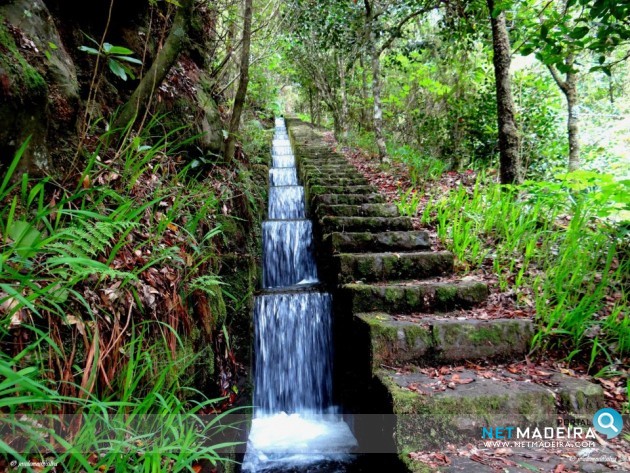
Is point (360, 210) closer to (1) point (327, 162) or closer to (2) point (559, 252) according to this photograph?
(2) point (559, 252)

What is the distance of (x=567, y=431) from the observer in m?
2.23

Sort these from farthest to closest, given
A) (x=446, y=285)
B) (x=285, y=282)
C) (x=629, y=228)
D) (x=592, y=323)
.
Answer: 1. (x=285, y=282)
2. (x=446, y=285)
3. (x=629, y=228)
4. (x=592, y=323)

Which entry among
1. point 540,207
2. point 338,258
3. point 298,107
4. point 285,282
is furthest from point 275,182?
point 298,107

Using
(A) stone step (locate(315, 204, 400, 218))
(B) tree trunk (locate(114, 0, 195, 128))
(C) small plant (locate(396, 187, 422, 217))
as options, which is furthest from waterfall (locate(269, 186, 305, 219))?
(B) tree trunk (locate(114, 0, 195, 128))

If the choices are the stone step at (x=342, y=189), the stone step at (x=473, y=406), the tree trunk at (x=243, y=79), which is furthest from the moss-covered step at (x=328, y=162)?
the stone step at (x=473, y=406)

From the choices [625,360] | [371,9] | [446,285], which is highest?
[371,9]

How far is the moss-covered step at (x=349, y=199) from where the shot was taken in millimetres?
5562

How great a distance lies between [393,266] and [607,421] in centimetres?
214

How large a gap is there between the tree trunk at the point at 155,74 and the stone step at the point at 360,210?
2.84m

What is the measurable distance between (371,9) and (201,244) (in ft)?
22.2

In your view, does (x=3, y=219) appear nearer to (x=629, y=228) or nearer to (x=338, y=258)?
(x=338, y=258)

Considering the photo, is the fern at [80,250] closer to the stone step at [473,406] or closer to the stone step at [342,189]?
the stone step at [473,406]

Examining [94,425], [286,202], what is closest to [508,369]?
[94,425]

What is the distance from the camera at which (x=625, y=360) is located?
2574mm
